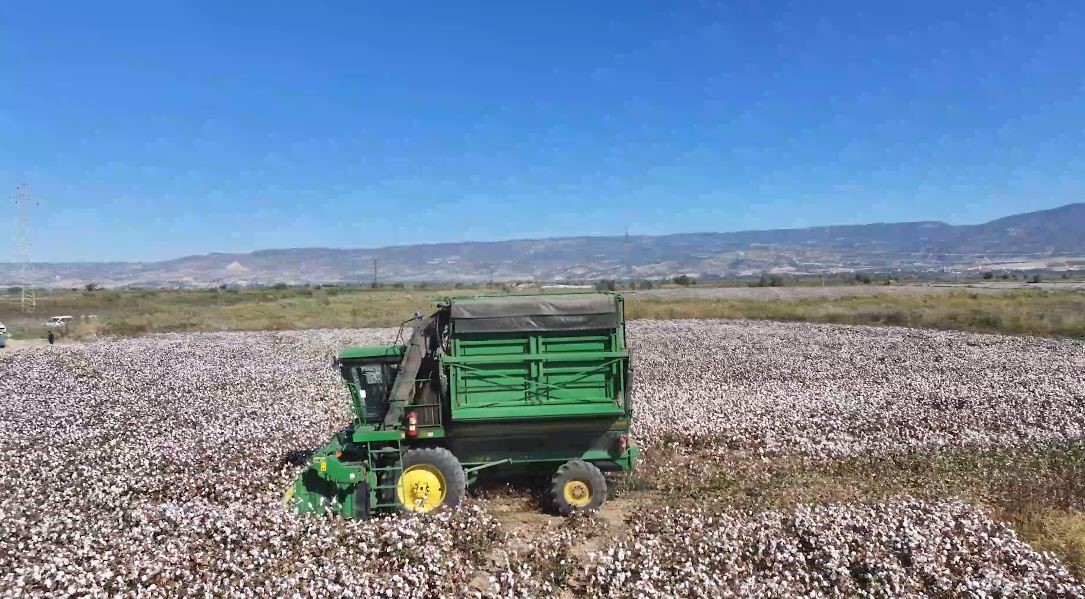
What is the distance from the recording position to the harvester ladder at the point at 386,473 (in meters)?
11.8

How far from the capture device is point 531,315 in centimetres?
1217

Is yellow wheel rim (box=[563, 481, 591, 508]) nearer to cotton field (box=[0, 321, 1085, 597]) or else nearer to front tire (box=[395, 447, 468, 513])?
cotton field (box=[0, 321, 1085, 597])

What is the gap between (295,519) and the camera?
1066 centimetres

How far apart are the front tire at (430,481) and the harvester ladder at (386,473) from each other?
0.13 m

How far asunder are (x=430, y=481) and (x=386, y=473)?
2.55 feet

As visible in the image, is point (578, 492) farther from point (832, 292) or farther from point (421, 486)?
point (832, 292)

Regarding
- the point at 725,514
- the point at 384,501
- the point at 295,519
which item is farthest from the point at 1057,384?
the point at 295,519

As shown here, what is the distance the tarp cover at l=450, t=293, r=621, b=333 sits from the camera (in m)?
12.1

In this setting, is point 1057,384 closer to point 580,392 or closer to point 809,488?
point 809,488

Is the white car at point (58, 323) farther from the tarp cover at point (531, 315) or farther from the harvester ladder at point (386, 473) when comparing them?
the tarp cover at point (531, 315)

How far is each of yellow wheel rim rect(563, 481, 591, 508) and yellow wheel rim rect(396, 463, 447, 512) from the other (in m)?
1.89

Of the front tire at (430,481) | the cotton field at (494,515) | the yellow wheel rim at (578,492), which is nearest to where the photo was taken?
the cotton field at (494,515)

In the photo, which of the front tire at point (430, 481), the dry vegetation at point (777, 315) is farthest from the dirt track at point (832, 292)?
the front tire at point (430, 481)

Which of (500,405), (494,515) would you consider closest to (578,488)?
(494,515)
